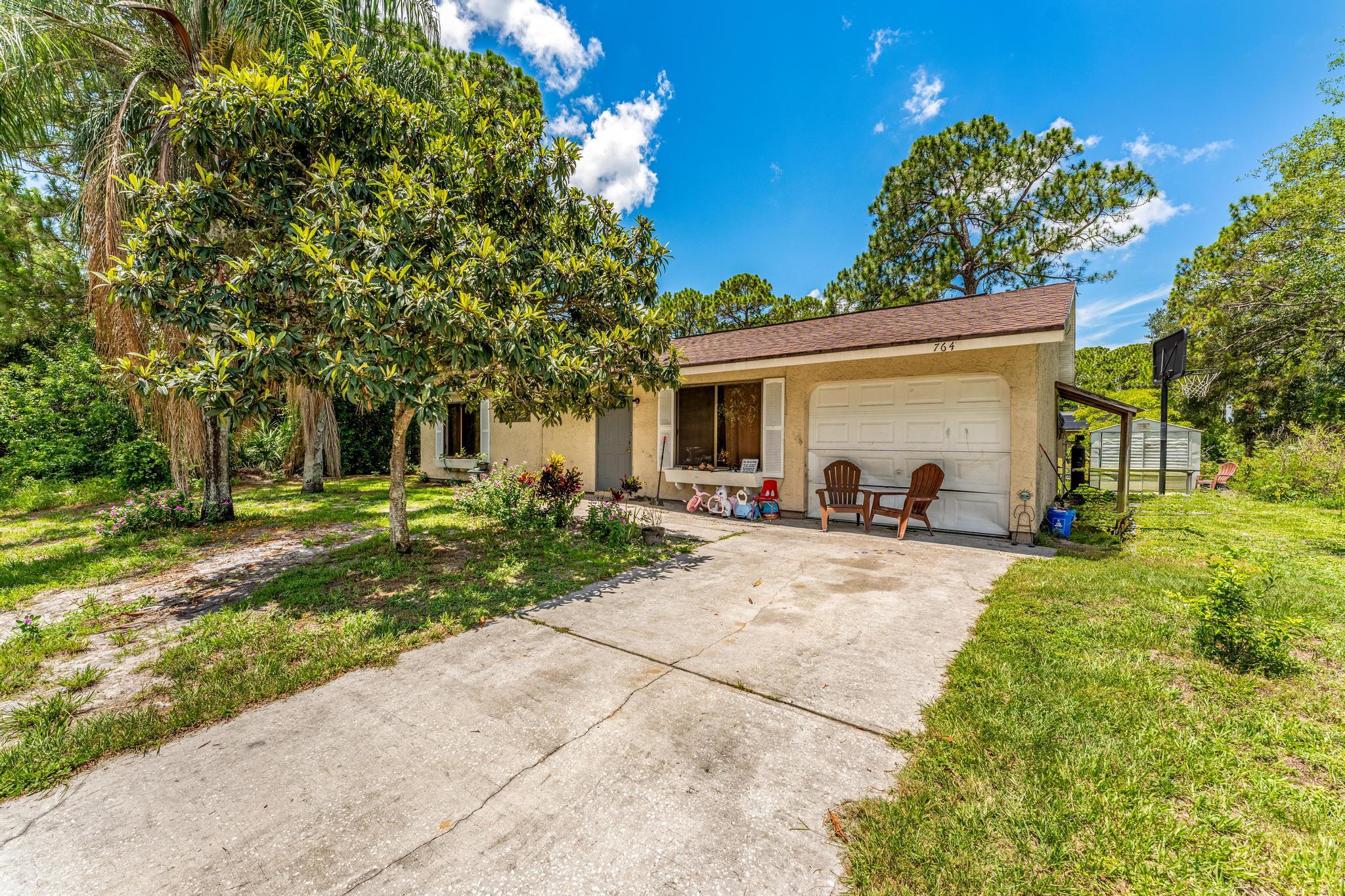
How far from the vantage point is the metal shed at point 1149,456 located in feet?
49.5

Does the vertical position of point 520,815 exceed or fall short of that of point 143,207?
it falls short

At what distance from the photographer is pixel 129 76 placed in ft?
21.7

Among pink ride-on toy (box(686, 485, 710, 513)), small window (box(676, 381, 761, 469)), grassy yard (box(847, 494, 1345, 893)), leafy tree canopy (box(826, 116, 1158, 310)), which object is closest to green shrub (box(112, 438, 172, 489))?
small window (box(676, 381, 761, 469))

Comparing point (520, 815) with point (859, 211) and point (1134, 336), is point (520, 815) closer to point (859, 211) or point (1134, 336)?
point (859, 211)

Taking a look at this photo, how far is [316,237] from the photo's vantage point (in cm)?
425

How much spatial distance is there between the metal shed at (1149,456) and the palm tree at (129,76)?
19189 mm

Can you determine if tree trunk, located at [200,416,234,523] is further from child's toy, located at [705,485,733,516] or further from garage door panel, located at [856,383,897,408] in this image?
garage door panel, located at [856,383,897,408]

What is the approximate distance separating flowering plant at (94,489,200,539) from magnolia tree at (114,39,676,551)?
244cm

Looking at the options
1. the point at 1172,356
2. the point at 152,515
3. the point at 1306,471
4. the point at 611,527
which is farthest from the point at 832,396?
the point at 1306,471

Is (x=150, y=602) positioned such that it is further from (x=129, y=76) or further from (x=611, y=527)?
(x=129, y=76)

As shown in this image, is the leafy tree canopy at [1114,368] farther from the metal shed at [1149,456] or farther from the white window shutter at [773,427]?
the white window shutter at [773,427]

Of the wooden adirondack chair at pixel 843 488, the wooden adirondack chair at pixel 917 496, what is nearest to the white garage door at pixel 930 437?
the wooden adirondack chair at pixel 843 488

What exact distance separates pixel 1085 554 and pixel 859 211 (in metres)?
16.6

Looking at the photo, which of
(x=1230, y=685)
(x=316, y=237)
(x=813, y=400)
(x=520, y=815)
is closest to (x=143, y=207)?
(x=316, y=237)
